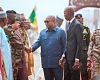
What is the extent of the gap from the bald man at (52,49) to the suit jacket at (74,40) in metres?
0.37

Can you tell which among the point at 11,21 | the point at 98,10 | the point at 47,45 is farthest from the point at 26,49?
the point at 98,10

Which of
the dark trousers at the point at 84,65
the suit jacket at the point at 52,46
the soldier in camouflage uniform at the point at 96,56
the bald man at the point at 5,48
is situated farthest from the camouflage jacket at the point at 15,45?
the dark trousers at the point at 84,65

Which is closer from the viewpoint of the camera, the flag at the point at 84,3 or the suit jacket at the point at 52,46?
the suit jacket at the point at 52,46

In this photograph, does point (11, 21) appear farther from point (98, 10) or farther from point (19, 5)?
point (98, 10)

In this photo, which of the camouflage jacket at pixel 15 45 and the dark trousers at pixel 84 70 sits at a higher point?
the camouflage jacket at pixel 15 45

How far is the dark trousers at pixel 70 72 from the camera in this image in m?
3.93

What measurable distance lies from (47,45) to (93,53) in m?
0.77

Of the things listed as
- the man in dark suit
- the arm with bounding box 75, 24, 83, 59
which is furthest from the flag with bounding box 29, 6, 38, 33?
the arm with bounding box 75, 24, 83, 59

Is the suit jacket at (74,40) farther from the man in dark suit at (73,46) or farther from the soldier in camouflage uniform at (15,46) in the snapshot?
the soldier in camouflage uniform at (15,46)

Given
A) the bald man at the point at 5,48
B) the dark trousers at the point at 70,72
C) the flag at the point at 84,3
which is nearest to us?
the bald man at the point at 5,48

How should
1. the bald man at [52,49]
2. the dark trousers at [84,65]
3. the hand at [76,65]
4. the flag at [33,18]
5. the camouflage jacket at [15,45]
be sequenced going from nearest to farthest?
1. the camouflage jacket at [15,45]
2. the hand at [76,65]
3. the bald man at [52,49]
4. the dark trousers at [84,65]
5. the flag at [33,18]

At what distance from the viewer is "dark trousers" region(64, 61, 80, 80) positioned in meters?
3.93

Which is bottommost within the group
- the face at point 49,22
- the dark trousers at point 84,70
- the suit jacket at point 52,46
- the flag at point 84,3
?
the dark trousers at point 84,70

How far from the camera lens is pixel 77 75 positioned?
13.1ft
